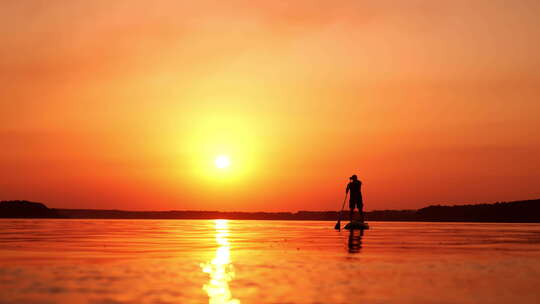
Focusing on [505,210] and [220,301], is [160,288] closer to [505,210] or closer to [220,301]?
[220,301]

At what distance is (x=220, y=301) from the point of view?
9.43 meters

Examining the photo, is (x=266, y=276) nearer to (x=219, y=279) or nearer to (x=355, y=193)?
(x=219, y=279)

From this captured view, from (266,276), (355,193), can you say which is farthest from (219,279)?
(355,193)

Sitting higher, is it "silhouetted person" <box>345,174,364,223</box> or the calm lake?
"silhouetted person" <box>345,174,364,223</box>

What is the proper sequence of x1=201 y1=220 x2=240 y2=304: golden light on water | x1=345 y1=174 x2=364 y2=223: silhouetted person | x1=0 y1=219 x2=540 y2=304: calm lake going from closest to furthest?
x1=201 y1=220 x2=240 y2=304: golden light on water, x1=0 y1=219 x2=540 y2=304: calm lake, x1=345 y1=174 x2=364 y2=223: silhouetted person

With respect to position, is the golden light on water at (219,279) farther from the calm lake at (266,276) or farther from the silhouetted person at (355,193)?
the silhouetted person at (355,193)

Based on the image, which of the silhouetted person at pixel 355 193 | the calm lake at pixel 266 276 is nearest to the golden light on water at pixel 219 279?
the calm lake at pixel 266 276

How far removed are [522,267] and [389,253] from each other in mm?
4214

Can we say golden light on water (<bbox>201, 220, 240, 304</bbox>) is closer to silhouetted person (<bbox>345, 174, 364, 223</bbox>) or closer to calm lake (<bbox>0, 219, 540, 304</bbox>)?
calm lake (<bbox>0, 219, 540, 304</bbox>)

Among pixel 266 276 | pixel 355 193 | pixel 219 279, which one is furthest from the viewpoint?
pixel 355 193

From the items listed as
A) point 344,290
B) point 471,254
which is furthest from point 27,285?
point 471,254

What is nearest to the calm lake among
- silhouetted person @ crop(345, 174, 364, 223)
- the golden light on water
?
the golden light on water

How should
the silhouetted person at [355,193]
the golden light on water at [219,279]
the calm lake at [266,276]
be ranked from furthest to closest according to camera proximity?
the silhouetted person at [355,193], the calm lake at [266,276], the golden light on water at [219,279]

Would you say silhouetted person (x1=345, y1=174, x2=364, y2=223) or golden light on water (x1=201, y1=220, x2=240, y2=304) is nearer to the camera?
golden light on water (x1=201, y1=220, x2=240, y2=304)
